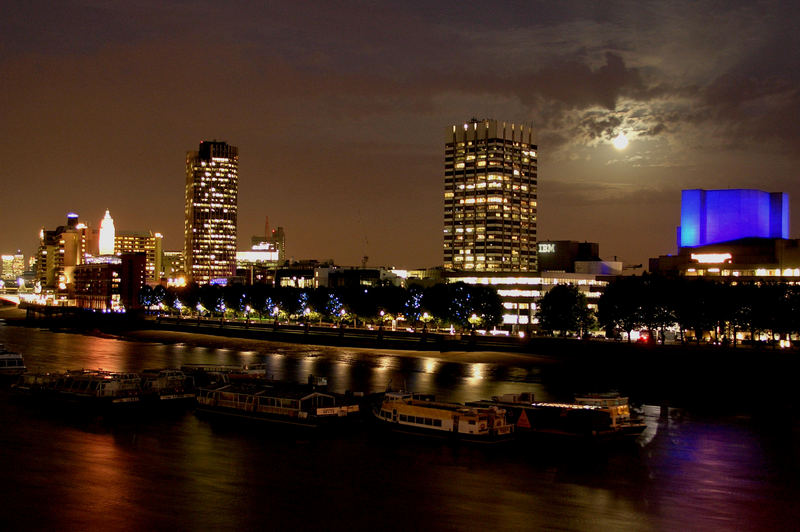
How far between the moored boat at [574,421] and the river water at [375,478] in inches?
43.2

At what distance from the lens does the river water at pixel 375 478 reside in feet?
80.0

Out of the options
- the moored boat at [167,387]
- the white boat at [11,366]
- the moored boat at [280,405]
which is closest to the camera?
the moored boat at [280,405]

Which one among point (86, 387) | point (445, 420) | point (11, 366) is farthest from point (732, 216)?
point (86, 387)

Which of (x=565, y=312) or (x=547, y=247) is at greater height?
(x=547, y=247)

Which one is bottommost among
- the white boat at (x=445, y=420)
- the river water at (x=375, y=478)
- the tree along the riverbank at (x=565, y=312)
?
the river water at (x=375, y=478)

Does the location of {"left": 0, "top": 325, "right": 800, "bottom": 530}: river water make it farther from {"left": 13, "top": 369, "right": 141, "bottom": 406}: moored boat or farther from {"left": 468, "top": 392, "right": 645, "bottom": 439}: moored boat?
{"left": 13, "top": 369, "right": 141, "bottom": 406}: moored boat

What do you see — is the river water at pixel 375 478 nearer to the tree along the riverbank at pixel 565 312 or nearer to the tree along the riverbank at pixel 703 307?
the tree along the riverbank at pixel 703 307

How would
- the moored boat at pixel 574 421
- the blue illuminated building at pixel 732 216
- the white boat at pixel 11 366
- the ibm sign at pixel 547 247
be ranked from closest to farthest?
1. the moored boat at pixel 574 421
2. the white boat at pixel 11 366
3. the blue illuminated building at pixel 732 216
4. the ibm sign at pixel 547 247

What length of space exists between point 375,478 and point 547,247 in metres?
155

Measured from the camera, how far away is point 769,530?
2377 centimetres

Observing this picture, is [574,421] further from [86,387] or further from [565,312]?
[565,312]

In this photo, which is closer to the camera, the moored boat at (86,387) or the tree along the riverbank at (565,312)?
the moored boat at (86,387)

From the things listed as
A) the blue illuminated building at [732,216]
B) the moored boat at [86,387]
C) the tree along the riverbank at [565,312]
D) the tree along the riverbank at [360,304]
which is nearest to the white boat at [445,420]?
the moored boat at [86,387]

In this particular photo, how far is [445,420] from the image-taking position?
3594 centimetres
